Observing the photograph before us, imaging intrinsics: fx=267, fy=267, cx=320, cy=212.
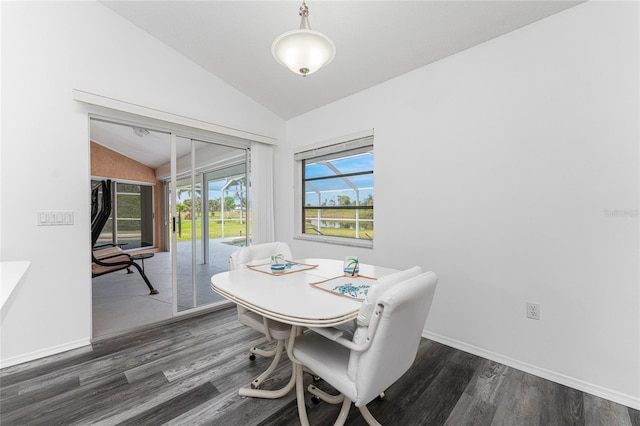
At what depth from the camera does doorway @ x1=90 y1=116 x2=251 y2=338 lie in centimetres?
290

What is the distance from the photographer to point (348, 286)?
5.22 ft

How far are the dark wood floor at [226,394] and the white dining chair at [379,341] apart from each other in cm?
50

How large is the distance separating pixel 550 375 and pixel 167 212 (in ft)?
12.4

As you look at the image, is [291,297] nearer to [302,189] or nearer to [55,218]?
[55,218]

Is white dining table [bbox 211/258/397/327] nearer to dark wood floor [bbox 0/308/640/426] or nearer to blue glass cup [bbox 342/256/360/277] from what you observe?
blue glass cup [bbox 342/256/360/277]

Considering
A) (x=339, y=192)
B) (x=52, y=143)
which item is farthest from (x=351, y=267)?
(x=52, y=143)

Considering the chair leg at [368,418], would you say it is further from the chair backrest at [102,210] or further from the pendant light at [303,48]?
the chair backrest at [102,210]

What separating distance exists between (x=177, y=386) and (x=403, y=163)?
262 cm

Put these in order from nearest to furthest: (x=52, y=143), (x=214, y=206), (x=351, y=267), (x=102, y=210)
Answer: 1. (x=351, y=267)
2. (x=52, y=143)
3. (x=102, y=210)
4. (x=214, y=206)

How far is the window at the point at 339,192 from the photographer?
3197 millimetres

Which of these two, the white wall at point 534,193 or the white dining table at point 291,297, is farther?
the white wall at point 534,193

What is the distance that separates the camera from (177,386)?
1821 millimetres

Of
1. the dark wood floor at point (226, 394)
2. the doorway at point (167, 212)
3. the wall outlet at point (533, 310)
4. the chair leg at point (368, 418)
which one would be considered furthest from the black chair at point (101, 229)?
the wall outlet at point (533, 310)

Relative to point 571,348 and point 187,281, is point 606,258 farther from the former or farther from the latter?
point 187,281
